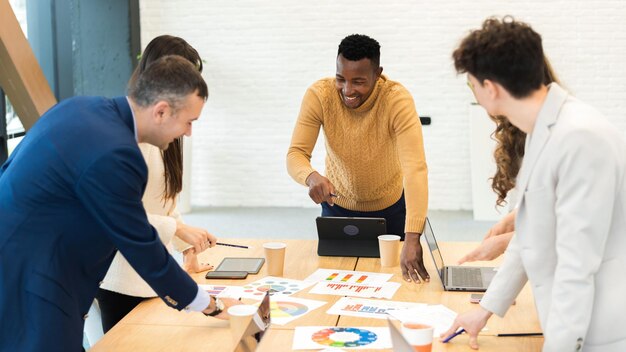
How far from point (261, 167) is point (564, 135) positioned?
6162 mm

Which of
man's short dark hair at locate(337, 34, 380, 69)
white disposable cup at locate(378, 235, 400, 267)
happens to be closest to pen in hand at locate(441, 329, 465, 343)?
white disposable cup at locate(378, 235, 400, 267)

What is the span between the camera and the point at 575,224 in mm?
1643

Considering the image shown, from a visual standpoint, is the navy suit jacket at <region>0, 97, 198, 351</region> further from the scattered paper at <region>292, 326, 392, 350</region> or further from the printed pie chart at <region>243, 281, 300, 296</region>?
the printed pie chart at <region>243, 281, 300, 296</region>

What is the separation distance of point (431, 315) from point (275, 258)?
2.23 ft

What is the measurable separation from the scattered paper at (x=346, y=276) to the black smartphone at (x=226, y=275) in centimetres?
24

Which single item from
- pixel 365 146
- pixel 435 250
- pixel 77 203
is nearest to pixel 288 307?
pixel 435 250

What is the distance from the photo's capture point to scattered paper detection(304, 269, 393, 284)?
2.74 m

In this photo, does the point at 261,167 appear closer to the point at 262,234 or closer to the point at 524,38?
the point at 262,234

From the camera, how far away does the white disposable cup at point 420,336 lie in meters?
1.91

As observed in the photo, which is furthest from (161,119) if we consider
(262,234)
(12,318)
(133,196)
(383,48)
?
(383,48)

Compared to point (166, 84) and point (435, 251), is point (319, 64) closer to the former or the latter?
point (435, 251)

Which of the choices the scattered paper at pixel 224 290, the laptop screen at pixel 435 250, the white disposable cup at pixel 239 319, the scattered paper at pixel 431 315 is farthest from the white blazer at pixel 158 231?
the laptop screen at pixel 435 250

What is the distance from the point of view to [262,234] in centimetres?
662

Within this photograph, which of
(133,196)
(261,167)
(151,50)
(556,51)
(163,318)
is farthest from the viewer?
(261,167)
